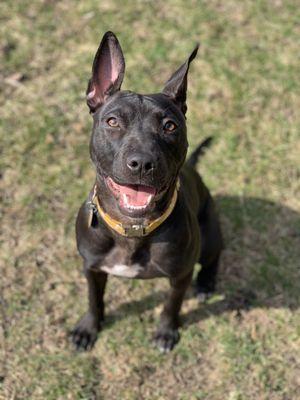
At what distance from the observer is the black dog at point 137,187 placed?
3475 millimetres

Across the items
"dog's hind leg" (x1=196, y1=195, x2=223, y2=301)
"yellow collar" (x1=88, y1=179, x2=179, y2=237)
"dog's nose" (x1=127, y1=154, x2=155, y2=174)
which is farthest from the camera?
"dog's hind leg" (x1=196, y1=195, x2=223, y2=301)

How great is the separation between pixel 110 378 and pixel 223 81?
153 inches

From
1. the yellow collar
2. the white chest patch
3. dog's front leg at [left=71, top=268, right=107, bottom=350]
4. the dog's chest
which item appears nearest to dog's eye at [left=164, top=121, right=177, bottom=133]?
the yellow collar

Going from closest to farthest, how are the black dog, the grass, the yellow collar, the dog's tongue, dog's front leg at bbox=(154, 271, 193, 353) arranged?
the black dog
the dog's tongue
the yellow collar
dog's front leg at bbox=(154, 271, 193, 353)
the grass

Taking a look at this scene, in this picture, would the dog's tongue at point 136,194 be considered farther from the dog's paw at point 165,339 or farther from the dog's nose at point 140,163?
the dog's paw at point 165,339

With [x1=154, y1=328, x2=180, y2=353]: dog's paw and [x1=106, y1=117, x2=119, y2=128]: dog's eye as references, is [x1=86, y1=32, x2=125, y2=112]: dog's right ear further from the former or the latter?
[x1=154, y1=328, x2=180, y2=353]: dog's paw

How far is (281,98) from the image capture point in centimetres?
684

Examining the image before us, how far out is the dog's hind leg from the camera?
4.92 m

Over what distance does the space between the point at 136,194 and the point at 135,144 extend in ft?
1.14

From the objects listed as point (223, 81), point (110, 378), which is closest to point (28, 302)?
point (110, 378)

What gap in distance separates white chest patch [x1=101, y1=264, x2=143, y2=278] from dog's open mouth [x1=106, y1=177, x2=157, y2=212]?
66cm

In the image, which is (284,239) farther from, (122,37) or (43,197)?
(122,37)

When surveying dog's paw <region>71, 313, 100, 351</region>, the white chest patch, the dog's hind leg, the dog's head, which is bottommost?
dog's paw <region>71, 313, 100, 351</region>

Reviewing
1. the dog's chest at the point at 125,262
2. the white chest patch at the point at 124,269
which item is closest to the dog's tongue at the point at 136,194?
the dog's chest at the point at 125,262
